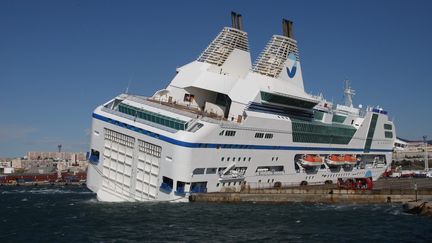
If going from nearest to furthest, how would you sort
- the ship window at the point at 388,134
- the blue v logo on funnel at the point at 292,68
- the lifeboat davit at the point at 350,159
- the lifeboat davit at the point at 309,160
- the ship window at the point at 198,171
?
1. the ship window at the point at 198,171
2. the lifeboat davit at the point at 309,160
3. the blue v logo on funnel at the point at 292,68
4. the lifeboat davit at the point at 350,159
5. the ship window at the point at 388,134

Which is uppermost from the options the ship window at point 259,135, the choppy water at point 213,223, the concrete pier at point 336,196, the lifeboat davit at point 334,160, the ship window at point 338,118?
the ship window at point 338,118

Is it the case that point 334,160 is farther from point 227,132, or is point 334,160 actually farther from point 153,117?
point 153,117

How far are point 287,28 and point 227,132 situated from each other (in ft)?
72.1

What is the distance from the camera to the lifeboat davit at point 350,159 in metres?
62.6

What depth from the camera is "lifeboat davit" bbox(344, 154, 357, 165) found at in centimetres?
6259

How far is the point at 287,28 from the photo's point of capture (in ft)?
203

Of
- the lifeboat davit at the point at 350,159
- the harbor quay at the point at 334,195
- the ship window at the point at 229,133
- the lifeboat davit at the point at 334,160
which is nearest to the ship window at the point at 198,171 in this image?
the ship window at the point at 229,133

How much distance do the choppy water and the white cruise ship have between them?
280 cm

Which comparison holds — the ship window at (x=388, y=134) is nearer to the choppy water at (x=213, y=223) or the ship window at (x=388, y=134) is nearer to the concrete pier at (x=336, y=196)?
the concrete pier at (x=336, y=196)

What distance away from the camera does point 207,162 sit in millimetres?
43594

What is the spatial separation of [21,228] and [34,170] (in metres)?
168

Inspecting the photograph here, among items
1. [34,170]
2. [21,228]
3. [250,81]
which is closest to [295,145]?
[250,81]

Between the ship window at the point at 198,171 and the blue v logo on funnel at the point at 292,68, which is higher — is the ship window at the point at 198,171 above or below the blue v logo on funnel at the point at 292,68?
below

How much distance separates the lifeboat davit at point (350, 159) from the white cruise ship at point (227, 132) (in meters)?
0.12
